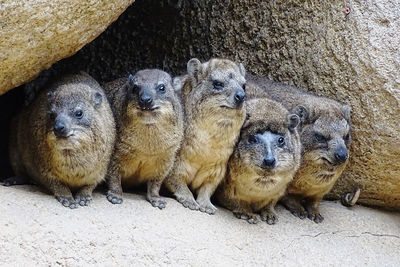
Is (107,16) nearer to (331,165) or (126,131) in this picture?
(126,131)

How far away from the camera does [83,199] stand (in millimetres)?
7410

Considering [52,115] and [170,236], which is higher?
[52,115]

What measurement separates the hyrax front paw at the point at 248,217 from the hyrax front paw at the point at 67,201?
1.72 metres

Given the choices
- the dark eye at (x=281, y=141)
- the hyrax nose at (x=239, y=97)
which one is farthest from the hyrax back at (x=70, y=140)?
the dark eye at (x=281, y=141)

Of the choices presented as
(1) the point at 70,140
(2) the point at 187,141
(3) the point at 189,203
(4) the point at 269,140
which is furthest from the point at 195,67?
(1) the point at 70,140

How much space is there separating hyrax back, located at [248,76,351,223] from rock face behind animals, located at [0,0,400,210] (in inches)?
11.1

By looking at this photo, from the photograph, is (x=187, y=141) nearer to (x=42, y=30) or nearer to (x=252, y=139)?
(x=252, y=139)

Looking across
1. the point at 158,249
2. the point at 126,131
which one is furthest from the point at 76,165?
the point at 158,249

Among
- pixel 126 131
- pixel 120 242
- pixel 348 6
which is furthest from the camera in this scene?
pixel 348 6

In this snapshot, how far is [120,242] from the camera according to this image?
6898 millimetres

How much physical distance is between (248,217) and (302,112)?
1245 millimetres

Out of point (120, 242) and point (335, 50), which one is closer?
point (120, 242)

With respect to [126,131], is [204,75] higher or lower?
higher

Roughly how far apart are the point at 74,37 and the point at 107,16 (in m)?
0.36
